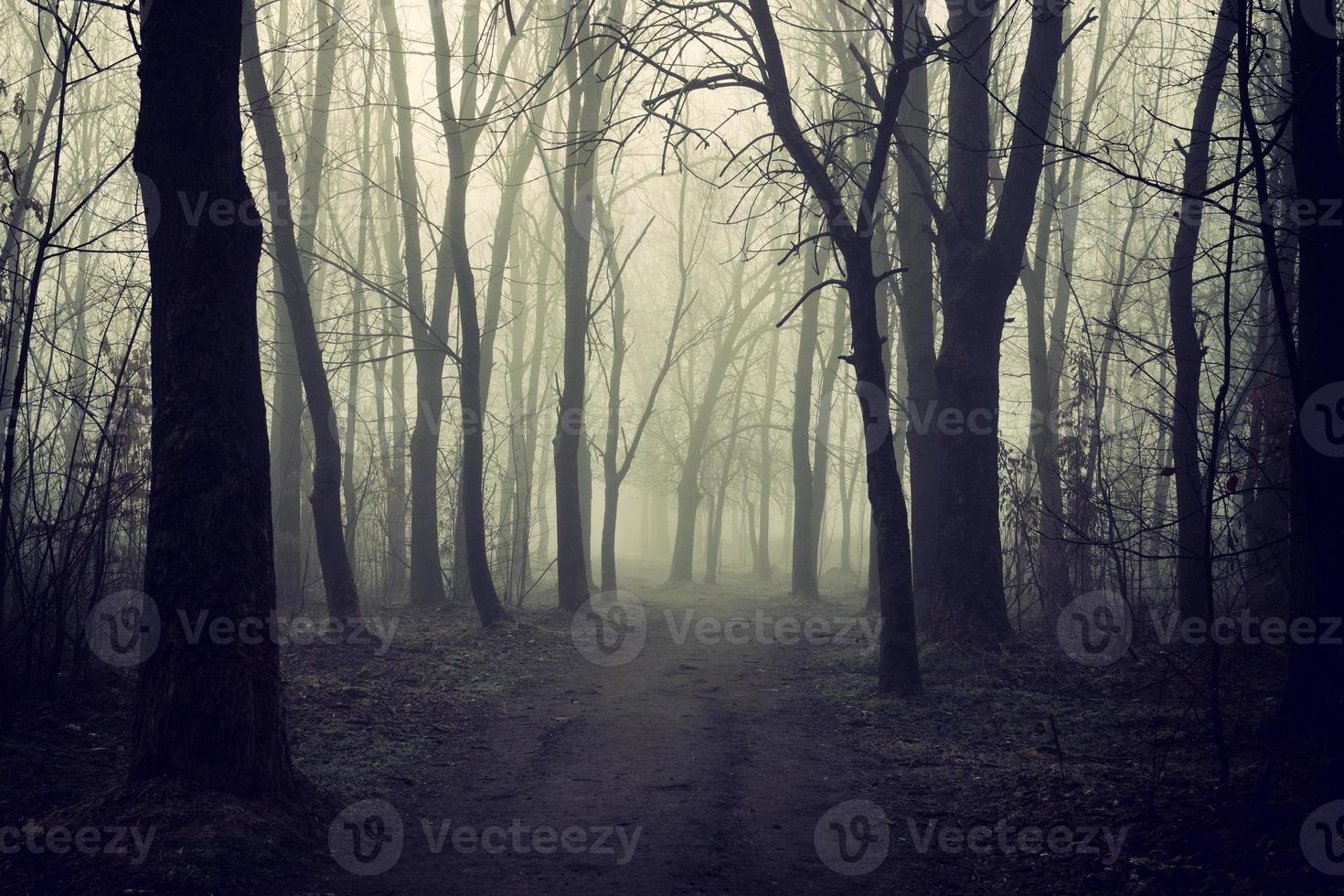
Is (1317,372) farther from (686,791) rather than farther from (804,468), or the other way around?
(804,468)

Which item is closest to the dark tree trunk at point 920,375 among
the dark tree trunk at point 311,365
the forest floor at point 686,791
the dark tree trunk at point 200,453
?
the forest floor at point 686,791

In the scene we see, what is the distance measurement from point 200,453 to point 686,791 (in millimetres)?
3486

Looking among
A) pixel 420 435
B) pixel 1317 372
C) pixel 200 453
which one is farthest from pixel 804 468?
pixel 200 453

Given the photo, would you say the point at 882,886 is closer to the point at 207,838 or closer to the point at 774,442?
the point at 207,838

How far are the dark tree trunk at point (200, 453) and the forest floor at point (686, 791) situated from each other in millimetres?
339

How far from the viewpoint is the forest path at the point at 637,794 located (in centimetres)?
439

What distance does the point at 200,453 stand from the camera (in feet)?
15.6

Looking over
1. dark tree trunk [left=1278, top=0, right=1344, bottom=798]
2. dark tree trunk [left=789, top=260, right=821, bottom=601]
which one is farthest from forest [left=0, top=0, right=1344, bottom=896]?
dark tree trunk [left=789, top=260, right=821, bottom=601]

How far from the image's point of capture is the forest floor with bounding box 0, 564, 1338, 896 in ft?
13.7

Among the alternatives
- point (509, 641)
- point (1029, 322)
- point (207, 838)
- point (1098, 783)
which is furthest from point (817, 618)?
point (207, 838)

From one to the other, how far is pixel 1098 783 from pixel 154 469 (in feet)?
18.0

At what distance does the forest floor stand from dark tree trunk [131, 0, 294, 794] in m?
0.34

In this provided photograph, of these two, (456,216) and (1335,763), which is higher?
(456,216)

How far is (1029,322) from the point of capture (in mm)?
18562
